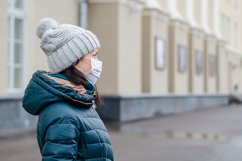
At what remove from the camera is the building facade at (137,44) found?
48.1 feet

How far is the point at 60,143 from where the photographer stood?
88.9 inches

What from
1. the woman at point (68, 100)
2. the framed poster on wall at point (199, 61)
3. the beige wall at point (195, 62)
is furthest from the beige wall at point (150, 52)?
the woman at point (68, 100)

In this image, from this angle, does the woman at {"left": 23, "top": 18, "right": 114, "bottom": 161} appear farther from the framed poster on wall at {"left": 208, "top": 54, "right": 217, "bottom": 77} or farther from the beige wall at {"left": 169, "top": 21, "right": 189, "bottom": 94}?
the framed poster on wall at {"left": 208, "top": 54, "right": 217, "bottom": 77}

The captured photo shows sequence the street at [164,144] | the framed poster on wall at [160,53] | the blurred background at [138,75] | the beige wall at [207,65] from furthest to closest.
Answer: the beige wall at [207,65] < the framed poster on wall at [160,53] < the blurred background at [138,75] < the street at [164,144]

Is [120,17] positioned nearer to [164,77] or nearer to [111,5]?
[111,5]

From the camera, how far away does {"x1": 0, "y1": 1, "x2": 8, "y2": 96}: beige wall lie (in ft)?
43.3

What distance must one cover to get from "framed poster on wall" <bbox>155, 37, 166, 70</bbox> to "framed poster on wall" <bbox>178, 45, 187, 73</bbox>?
2.84 m

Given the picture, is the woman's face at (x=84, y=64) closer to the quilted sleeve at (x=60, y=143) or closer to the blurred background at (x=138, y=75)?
the quilted sleeve at (x=60, y=143)

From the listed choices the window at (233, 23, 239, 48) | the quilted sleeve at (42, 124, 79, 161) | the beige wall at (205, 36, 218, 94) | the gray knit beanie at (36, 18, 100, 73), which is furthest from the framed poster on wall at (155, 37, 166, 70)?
the window at (233, 23, 239, 48)

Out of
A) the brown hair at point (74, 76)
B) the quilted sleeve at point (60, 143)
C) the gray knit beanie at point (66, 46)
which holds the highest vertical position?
the gray knit beanie at point (66, 46)

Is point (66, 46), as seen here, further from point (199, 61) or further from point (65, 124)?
point (199, 61)

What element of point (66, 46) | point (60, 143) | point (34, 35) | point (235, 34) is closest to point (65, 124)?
point (60, 143)

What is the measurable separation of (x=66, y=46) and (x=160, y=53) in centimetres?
2020

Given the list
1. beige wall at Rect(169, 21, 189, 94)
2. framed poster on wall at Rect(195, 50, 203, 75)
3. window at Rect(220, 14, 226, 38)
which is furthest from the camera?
window at Rect(220, 14, 226, 38)
